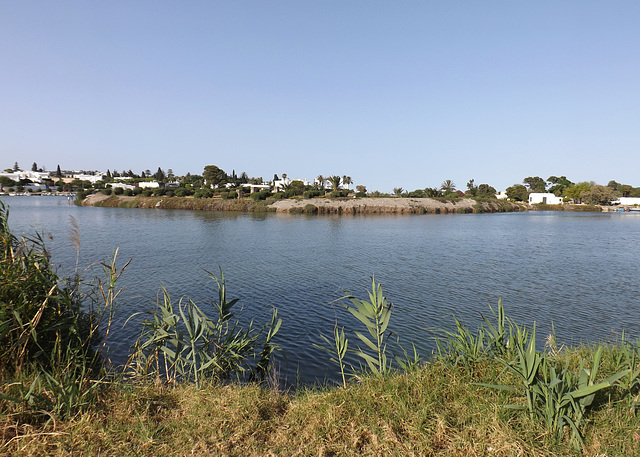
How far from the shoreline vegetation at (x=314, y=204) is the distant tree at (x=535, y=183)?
102682mm

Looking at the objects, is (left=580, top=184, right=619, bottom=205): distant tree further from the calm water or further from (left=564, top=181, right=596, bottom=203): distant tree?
the calm water

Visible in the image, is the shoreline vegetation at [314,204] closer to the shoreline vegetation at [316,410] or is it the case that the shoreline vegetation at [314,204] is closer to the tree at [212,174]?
the tree at [212,174]

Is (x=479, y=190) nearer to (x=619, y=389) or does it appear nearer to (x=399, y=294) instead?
(x=399, y=294)

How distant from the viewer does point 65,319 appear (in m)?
5.78

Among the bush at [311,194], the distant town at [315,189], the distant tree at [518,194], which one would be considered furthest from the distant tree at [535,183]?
the bush at [311,194]

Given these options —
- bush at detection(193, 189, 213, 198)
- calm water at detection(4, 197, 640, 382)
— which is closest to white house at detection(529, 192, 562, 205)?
bush at detection(193, 189, 213, 198)

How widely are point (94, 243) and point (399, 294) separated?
25.0 m

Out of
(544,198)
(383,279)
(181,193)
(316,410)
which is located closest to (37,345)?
(316,410)

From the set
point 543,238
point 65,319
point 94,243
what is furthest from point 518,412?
point 543,238

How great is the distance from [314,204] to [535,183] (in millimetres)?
147519

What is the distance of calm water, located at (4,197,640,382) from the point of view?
40.9 feet

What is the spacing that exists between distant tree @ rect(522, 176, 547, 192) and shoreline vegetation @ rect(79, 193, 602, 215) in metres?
→ 103

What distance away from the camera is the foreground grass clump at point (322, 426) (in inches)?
165

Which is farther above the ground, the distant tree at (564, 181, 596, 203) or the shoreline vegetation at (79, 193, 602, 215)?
the distant tree at (564, 181, 596, 203)
